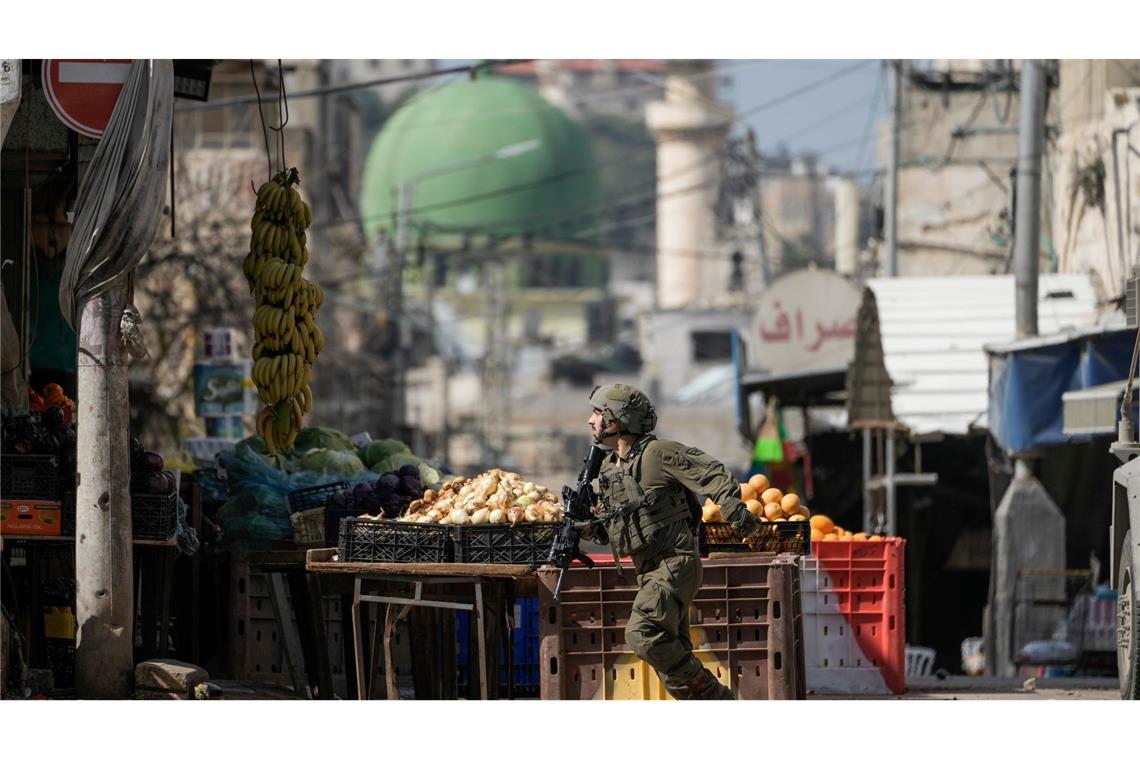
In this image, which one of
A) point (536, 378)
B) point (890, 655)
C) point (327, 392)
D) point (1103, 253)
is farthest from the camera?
point (536, 378)

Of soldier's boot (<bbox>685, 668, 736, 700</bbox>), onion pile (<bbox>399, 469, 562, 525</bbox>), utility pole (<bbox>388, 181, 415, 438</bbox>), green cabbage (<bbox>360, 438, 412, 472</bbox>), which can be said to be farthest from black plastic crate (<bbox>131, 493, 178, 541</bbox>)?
utility pole (<bbox>388, 181, 415, 438</bbox>)

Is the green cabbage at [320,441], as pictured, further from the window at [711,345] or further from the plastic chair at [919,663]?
the window at [711,345]

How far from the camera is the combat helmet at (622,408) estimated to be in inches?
369

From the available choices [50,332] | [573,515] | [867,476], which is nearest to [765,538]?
[573,515]

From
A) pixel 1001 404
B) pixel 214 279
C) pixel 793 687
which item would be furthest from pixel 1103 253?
pixel 214 279

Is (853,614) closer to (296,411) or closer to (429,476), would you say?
(429,476)

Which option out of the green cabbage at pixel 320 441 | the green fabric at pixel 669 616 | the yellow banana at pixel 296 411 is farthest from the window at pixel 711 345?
the green fabric at pixel 669 616

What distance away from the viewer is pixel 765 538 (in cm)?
1023

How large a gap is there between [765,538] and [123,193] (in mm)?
3598

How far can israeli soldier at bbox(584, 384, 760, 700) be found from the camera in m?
9.16

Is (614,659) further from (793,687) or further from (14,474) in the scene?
(14,474)

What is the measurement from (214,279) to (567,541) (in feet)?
88.0

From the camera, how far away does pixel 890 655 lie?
38.3ft

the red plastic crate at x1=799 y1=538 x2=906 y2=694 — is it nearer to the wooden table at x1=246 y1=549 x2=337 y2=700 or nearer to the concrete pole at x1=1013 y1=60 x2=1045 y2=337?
the wooden table at x1=246 y1=549 x2=337 y2=700
